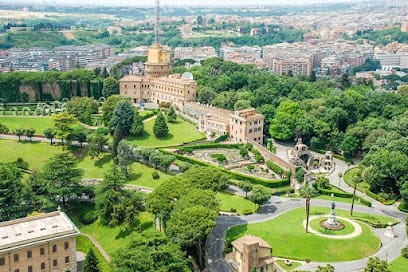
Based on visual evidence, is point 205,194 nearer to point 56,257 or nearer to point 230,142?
point 56,257

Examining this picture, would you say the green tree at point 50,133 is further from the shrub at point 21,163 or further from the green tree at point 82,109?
the green tree at point 82,109

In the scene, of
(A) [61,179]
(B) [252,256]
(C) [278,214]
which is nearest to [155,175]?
(A) [61,179]

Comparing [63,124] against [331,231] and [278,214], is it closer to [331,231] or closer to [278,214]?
[278,214]

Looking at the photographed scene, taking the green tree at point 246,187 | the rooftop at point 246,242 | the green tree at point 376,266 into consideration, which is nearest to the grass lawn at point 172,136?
the green tree at point 246,187

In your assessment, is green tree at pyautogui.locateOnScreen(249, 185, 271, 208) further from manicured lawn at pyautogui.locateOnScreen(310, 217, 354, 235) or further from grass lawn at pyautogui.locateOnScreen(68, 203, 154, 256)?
grass lawn at pyautogui.locateOnScreen(68, 203, 154, 256)

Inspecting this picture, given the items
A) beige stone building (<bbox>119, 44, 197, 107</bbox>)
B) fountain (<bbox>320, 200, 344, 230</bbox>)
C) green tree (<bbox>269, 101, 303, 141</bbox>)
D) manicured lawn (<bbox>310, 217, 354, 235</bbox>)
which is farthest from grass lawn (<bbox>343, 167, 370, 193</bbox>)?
beige stone building (<bbox>119, 44, 197, 107</bbox>)

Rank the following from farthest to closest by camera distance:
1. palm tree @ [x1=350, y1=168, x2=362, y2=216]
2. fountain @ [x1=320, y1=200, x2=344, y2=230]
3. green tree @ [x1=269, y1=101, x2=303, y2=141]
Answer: green tree @ [x1=269, y1=101, x2=303, y2=141] < palm tree @ [x1=350, y1=168, x2=362, y2=216] < fountain @ [x1=320, y1=200, x2=344, y2=230]
